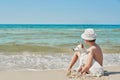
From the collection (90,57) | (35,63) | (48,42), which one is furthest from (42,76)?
→ (48,42)

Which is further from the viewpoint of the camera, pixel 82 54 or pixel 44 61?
pixel 44 61

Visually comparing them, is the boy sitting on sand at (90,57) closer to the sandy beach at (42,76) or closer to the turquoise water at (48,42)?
the sandy beach at (42,76)

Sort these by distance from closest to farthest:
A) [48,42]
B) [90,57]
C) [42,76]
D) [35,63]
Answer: [90,57], [42,76], [35,63], [48,42]

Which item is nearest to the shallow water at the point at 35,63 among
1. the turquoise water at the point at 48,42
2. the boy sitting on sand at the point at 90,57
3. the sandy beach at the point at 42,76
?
the sandy beach at the point at 42,76

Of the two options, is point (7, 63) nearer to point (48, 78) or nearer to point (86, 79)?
point (48, 78)

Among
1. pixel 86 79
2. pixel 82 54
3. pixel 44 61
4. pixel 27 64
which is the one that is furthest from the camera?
pixel 44 61

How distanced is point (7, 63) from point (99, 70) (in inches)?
128

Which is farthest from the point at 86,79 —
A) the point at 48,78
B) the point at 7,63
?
the point at 7,63

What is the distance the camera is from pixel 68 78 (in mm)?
5371

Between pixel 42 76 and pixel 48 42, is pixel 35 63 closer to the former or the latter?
pixel 42 76

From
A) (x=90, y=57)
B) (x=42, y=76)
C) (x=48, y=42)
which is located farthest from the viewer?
(x=48, y=42)

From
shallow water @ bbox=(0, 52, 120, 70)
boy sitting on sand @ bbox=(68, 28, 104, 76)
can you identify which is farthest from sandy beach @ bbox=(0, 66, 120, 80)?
shallow water @ bbox=(0, 52, 120, 70)

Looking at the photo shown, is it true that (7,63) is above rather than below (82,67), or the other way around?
below

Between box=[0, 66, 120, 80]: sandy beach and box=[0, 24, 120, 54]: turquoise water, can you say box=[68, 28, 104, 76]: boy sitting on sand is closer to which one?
box=[0, 66, 120, 80]: sandy beach
